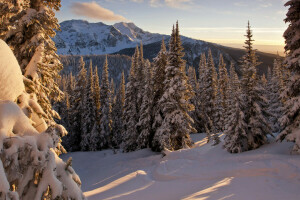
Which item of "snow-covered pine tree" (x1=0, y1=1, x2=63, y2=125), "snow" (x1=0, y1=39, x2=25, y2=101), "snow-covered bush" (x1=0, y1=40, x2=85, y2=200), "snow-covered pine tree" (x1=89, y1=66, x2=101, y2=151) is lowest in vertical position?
"snow-covered pine tree" (x1=89, y1=66, x2=101, y2=151)

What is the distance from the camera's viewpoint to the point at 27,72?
8820 mm

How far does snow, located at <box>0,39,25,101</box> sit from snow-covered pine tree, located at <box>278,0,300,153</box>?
14.9 m

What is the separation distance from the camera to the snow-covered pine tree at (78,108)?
4697 cm

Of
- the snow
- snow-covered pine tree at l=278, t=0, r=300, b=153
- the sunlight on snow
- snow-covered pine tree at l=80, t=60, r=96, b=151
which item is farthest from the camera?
snow-covered pine tree at l=80, t=60, r=96, b=151

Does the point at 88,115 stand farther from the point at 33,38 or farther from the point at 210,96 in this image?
the point at 33,38

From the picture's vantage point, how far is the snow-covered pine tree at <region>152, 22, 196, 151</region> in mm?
22453

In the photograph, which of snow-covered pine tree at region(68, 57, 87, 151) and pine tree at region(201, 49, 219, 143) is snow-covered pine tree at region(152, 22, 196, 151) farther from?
snow-covered pine tree at region(68, 57, 87, 151)

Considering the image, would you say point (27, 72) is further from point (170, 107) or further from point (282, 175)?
point (170, 107)

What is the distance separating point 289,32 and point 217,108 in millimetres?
27117

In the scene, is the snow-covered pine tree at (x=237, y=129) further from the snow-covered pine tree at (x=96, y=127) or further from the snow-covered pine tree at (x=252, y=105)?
the snow-covered pine tree at (x=96, y=127)

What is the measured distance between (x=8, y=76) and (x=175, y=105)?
757 inches

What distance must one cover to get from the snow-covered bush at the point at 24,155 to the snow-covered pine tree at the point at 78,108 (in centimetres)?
4253

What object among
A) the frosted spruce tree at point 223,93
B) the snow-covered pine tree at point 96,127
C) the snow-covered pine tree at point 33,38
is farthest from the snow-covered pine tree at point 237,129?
the snow-covered pine tree at point 96,127

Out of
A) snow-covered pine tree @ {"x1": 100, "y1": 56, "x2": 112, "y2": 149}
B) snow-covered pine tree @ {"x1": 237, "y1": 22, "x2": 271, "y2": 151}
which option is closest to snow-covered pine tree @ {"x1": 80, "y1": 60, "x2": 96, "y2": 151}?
snow-covered pine tree @ {"x1": 100, "y1": 56, "x2": 112, "y2": 149}
